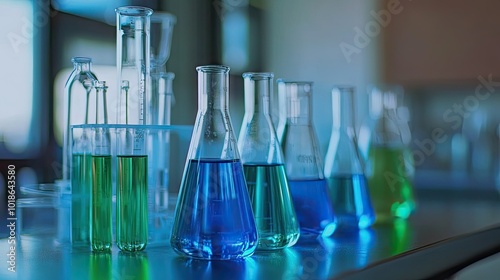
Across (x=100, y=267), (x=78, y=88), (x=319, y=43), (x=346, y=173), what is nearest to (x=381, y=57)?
(x=319, y=43)

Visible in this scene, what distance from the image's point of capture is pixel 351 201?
0.88m

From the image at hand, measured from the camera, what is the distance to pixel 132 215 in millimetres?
665

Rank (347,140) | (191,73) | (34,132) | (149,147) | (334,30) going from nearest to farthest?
(149,147), (347,140), (34,132), (191,73), (334,30)

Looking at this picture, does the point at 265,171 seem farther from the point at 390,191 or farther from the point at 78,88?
the point at 390,191

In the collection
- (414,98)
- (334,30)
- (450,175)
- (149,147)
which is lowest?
(450,175)

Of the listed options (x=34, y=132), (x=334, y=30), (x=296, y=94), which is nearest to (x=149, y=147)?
(x=296, y=94)

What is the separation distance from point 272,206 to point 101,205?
0.68 ft

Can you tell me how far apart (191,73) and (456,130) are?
1.01 m

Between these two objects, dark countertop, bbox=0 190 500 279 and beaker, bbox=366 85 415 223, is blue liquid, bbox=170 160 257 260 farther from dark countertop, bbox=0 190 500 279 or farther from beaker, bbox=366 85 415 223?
beaker, bbox=366 85 415 223

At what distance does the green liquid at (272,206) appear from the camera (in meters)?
0.70

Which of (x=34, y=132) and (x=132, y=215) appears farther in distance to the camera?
(x=34, y=132)

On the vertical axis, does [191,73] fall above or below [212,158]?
above

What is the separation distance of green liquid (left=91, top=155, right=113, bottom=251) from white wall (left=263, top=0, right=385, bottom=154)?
122 centimetres

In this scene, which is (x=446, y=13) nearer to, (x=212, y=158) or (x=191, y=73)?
(x=191, y=73)
